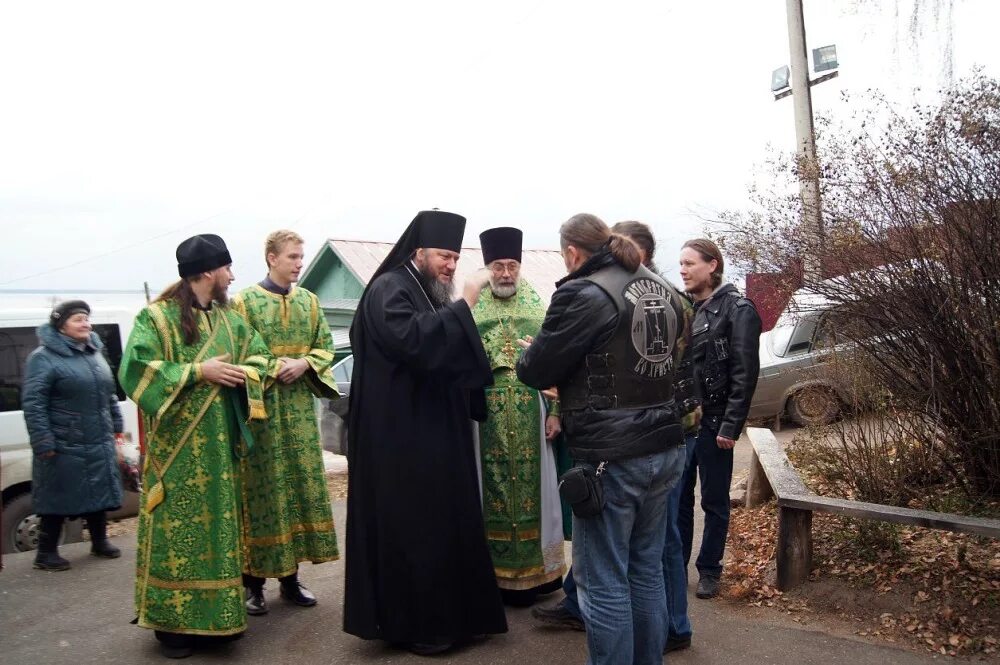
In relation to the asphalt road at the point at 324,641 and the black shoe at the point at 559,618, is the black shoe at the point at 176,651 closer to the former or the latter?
the asphalt road at the point at 324,641

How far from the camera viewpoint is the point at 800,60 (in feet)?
41.1

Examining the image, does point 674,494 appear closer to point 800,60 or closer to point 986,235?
point 986,235

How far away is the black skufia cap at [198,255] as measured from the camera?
13.7 ft

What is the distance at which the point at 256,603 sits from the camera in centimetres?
472

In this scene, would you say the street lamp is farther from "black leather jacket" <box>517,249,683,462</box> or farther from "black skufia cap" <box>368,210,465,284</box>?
"black leather jacket" <box>517,249,683,462</box>

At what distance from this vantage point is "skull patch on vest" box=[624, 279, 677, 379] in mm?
3182

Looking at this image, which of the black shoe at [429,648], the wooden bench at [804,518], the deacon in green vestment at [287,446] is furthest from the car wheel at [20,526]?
the wooden bench at [804,518]

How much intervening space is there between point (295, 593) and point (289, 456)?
0.81 m

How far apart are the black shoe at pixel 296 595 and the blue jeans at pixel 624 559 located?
83.7 inches

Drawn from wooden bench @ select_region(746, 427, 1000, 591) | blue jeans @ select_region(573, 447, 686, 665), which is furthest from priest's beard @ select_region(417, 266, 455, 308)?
wooden bench @ select_region(746, 427, 1000, 591)

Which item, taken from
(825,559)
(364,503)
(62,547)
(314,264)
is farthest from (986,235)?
(314,264)

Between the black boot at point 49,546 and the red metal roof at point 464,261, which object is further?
the red metal roof at point 464,261

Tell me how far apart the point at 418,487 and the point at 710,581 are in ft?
6.19

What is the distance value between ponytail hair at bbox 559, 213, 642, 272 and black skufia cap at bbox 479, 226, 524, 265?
3.54ft
